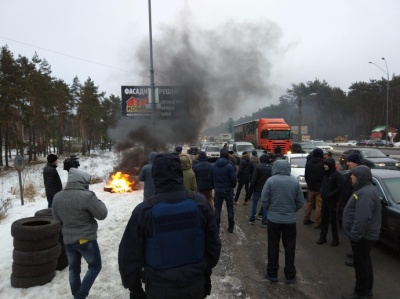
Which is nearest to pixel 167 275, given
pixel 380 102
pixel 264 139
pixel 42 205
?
pixel 42 205

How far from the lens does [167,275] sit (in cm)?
232

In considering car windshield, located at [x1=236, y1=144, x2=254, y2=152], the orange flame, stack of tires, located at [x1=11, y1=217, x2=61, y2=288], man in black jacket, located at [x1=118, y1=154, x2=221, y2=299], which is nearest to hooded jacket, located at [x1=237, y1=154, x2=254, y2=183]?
the orange flame

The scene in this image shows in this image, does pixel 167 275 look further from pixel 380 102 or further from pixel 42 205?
pixel 380 102

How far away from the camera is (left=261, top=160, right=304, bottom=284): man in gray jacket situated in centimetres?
472

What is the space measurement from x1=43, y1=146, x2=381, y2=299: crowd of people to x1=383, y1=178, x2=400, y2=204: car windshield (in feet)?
2.48

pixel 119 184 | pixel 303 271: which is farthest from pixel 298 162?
pixel 303 271

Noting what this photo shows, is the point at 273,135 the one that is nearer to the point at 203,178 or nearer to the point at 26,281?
the point at 203,178

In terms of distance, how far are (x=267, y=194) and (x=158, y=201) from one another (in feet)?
9.51

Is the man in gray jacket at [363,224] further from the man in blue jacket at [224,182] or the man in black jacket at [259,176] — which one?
the man in black jacket at [259,176]

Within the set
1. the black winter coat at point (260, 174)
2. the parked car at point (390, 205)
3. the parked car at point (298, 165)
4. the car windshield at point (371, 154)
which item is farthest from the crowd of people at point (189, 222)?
the car windshield at point (371, 154)

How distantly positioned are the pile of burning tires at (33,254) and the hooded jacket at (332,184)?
5263 mm

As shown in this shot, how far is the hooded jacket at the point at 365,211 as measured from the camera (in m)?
3.98

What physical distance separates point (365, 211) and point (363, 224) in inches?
6.6

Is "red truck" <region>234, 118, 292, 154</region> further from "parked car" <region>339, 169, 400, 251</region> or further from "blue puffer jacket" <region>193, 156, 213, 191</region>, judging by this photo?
"parked car" <region>339, 169, 400, 251</region>
